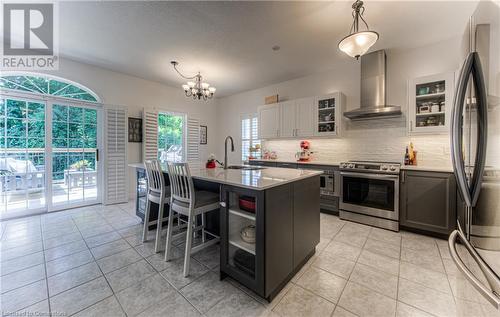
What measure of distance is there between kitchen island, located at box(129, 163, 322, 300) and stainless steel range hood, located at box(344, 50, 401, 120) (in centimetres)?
203

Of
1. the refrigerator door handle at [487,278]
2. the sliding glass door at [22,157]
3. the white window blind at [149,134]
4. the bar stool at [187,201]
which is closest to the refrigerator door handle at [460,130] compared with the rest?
the refrigerator door handle at [487,278]

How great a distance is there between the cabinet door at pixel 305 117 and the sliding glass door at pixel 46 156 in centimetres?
427

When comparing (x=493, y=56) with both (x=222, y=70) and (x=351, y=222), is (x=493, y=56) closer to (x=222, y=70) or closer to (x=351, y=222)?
(x=351, y=222)

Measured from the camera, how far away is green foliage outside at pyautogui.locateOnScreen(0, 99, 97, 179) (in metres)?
3.27

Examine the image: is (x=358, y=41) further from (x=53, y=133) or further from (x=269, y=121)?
(x=53, y=133)

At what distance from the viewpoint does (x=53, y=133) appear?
12.0 ft

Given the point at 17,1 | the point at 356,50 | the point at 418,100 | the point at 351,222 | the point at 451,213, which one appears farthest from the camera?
the point at 351,222

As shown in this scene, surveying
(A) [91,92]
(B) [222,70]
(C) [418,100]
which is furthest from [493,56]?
(A) [91,92]

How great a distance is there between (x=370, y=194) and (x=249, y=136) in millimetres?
3367

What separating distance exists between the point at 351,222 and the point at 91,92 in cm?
549

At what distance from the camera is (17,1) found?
229 centimetres

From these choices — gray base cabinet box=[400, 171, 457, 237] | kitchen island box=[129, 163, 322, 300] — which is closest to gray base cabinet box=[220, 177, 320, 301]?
kitchen island box=[129, 163, 322, 300]

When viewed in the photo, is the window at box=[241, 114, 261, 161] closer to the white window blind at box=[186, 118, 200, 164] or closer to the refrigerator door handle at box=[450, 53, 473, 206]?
the white window blind at box=[186, 118, 200, 164]

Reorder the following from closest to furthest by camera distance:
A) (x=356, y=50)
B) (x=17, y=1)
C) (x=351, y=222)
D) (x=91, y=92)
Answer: (x=356, y=50) → (x=17, y=1) → (x=351, y=222) → (x=91, y=92)
